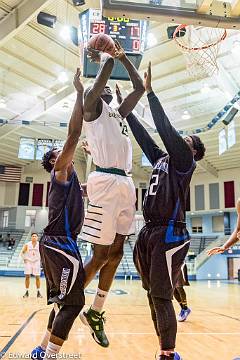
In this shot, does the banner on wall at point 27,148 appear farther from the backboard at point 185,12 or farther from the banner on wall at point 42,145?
the backboard at point 185,12

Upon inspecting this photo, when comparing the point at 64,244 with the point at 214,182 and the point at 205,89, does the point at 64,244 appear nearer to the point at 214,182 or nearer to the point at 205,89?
the point at 205,89

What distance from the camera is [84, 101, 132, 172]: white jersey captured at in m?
2.88

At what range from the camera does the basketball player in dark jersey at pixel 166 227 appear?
8.64 ft

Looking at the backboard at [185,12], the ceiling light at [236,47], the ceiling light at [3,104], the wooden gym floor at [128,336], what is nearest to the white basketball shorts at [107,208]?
the wooden gym floor at [128,336]

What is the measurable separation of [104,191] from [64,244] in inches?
22.3

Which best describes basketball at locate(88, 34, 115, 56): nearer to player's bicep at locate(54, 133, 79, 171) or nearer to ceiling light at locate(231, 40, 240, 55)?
player's bicep at locate(54, 133, 79, 171)

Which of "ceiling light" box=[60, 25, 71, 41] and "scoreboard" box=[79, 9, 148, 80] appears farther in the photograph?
"ceiling light" box=[60, 25, 71, 41]

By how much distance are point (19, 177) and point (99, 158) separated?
2452 centimetres

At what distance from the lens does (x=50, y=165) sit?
347 centimetres

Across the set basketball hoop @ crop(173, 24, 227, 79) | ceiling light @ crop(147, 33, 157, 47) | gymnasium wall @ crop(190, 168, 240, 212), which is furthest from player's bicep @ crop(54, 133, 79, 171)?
gymnasium wall @ crop(190, 168, 240, 212)

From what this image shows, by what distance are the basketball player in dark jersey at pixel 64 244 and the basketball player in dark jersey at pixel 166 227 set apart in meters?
0.55

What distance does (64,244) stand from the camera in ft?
9.68

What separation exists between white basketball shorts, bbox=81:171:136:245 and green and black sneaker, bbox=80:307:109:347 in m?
0.63

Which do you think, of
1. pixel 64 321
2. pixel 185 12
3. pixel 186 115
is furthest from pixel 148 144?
pixel 186 115
